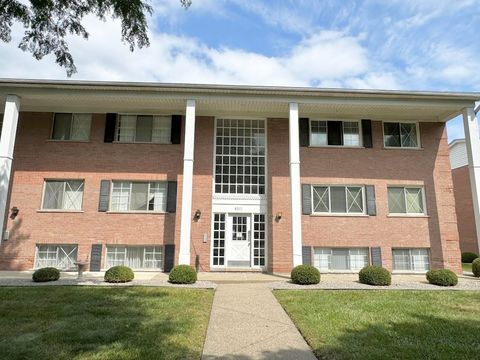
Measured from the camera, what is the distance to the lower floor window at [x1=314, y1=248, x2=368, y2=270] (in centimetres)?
1397

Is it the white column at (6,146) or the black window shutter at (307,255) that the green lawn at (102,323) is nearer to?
the white column at (6,146)

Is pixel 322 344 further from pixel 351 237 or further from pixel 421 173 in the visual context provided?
pixel 421 173

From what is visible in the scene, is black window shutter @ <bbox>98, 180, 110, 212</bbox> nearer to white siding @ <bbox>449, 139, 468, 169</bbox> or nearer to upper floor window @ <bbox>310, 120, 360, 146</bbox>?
Answer: upper floor window @ <bbox>310, 120, 360, 146</bbox>

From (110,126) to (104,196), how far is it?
3013 millimetres

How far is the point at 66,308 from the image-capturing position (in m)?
7.07

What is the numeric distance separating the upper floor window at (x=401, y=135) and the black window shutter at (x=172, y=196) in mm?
9400

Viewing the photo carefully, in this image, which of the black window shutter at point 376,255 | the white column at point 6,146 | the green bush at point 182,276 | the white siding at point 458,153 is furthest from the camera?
the white siding at point 458,153

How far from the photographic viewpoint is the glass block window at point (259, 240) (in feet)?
46.0

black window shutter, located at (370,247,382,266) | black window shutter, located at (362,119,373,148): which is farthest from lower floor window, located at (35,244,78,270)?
black window shutter, located at (362,119,373,148)

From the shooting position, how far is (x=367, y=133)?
14.9 m

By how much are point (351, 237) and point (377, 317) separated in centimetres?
776

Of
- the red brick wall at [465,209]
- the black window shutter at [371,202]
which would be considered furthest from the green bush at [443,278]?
the red brick wall at [465,209]

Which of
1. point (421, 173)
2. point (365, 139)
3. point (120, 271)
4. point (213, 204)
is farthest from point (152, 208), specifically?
point (421, 173)

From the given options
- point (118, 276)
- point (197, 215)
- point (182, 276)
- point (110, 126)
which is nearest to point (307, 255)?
point (197, 215)
